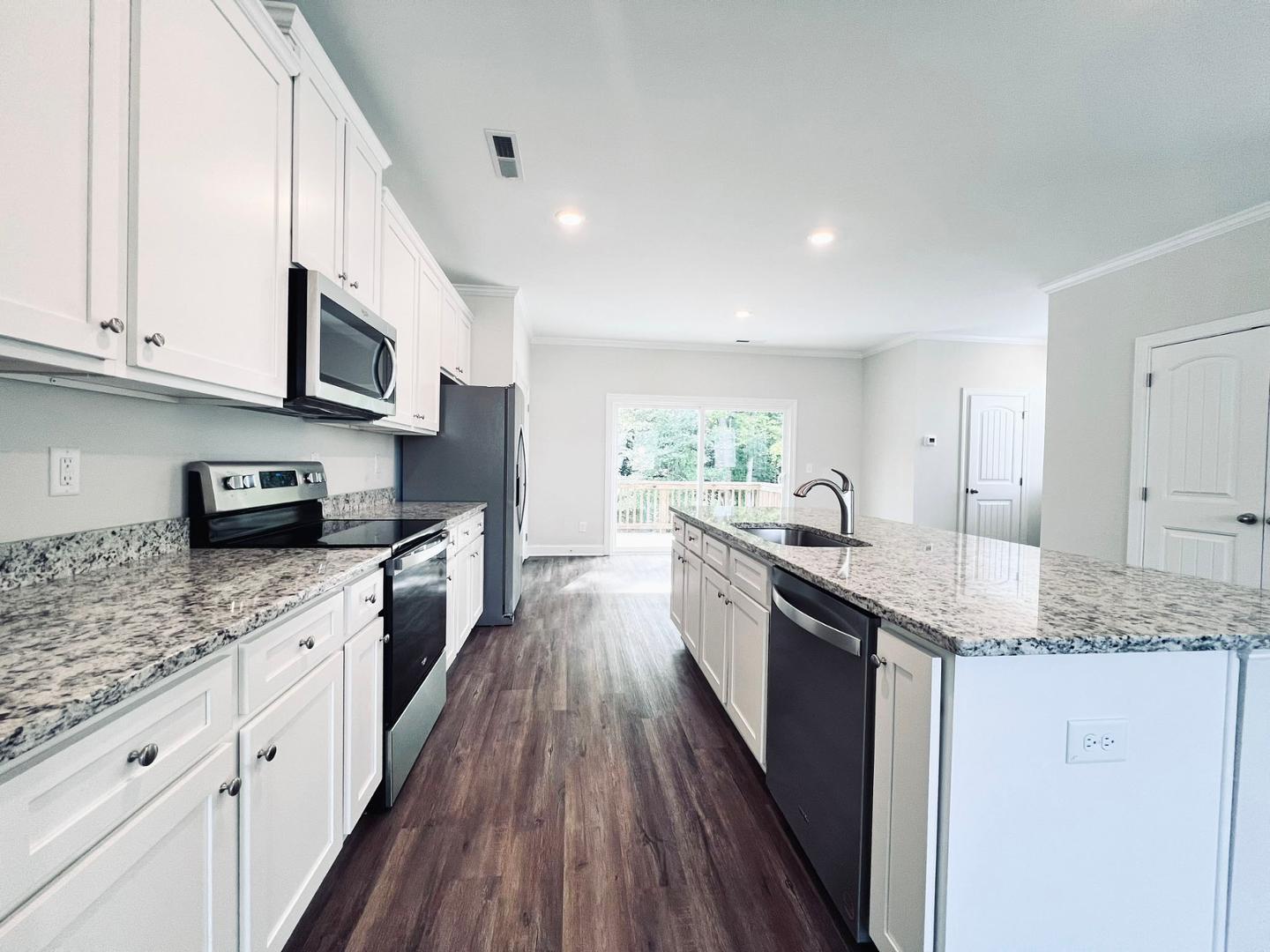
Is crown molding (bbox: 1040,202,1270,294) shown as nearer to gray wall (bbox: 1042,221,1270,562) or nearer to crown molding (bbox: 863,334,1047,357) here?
gray wall (bbox: 1042,221,1270,562)

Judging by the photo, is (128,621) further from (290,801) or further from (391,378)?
(391,378)

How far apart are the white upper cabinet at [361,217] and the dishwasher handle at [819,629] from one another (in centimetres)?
187

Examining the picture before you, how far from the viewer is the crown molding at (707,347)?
6.60 meters

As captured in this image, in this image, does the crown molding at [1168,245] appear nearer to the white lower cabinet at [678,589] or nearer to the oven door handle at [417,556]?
the white lower cabinet at [678,589]

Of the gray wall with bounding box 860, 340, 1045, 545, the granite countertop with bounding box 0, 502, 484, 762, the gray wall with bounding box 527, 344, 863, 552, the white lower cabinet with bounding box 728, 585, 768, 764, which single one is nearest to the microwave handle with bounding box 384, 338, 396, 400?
the granite countertop with bounding box 0, 502, 484, 762

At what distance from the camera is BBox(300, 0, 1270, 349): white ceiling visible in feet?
5.98

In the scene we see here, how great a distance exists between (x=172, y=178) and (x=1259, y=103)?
3.64m

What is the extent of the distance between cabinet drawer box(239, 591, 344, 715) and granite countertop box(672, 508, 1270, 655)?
4.08 ft

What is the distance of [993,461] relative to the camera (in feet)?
20.5

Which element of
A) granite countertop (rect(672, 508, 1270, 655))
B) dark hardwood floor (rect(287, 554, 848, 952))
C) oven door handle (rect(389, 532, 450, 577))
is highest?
granite countertop (rect(672, 508, 1270, 655))

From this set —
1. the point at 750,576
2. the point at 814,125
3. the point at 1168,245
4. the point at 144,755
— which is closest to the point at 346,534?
the point at 144,755

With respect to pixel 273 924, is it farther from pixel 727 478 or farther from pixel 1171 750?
pixel 727 478

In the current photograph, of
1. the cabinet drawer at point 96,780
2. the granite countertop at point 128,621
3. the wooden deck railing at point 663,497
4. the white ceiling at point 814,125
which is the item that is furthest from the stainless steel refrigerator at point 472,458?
the wooden deck railing at point 663,497

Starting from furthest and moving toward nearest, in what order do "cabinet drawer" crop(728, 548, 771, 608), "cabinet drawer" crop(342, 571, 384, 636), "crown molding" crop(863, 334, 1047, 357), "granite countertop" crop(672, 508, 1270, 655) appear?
"crown molding" crop(863, 334, 1047, 357), "cabinet drawer" crop(728, 548, 771, 608), "cabinet drawer" crop(342, 571, 384, 636), "granite countertop" crop(672, 508, 1270, 655)
